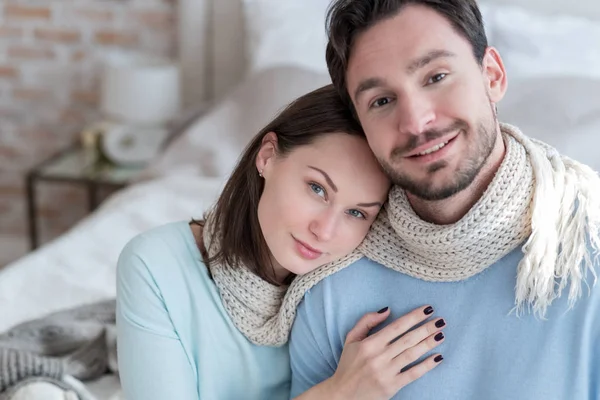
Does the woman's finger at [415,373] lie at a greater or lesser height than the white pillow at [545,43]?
lesser

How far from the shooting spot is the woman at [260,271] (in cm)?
133

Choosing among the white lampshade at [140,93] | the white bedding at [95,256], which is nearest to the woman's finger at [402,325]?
the white bedding at [95,256]

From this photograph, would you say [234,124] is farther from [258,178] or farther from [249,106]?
[258,178]

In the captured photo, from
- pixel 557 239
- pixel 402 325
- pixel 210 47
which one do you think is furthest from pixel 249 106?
pixel 557 239

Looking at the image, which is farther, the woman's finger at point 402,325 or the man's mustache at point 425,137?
the woman's finger at point 402,325

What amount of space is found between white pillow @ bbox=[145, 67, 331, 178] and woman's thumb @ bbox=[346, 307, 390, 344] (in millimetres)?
1240

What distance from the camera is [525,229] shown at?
1.25 meters

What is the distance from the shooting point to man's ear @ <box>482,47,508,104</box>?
1327 mm

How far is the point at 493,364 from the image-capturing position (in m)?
1.29

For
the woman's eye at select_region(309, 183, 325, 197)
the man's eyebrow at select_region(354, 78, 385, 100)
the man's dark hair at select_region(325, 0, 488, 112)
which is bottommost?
the woman's eye at select_region(309, 183, 325, 197)

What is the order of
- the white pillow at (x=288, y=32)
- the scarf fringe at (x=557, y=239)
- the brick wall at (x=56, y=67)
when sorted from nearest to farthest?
the scarf fringe at (x=557, y=239) < the white pillow at (x=288, y=32) < the brick wall at (x=56, y=67)

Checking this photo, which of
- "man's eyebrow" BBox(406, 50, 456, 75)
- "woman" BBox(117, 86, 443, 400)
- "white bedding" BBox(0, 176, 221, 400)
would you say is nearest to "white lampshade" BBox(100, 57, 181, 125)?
"white bedding" BBox(0, 176, 221, 400)

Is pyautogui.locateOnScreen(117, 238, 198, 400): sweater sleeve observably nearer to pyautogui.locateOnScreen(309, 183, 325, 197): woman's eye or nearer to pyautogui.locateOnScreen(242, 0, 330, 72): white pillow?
pyautogui.locateOnScreen(309, 183, 325, 197): woman's eye

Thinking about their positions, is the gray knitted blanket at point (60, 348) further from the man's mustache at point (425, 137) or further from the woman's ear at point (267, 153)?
the man's mustache at point (425, 137)
